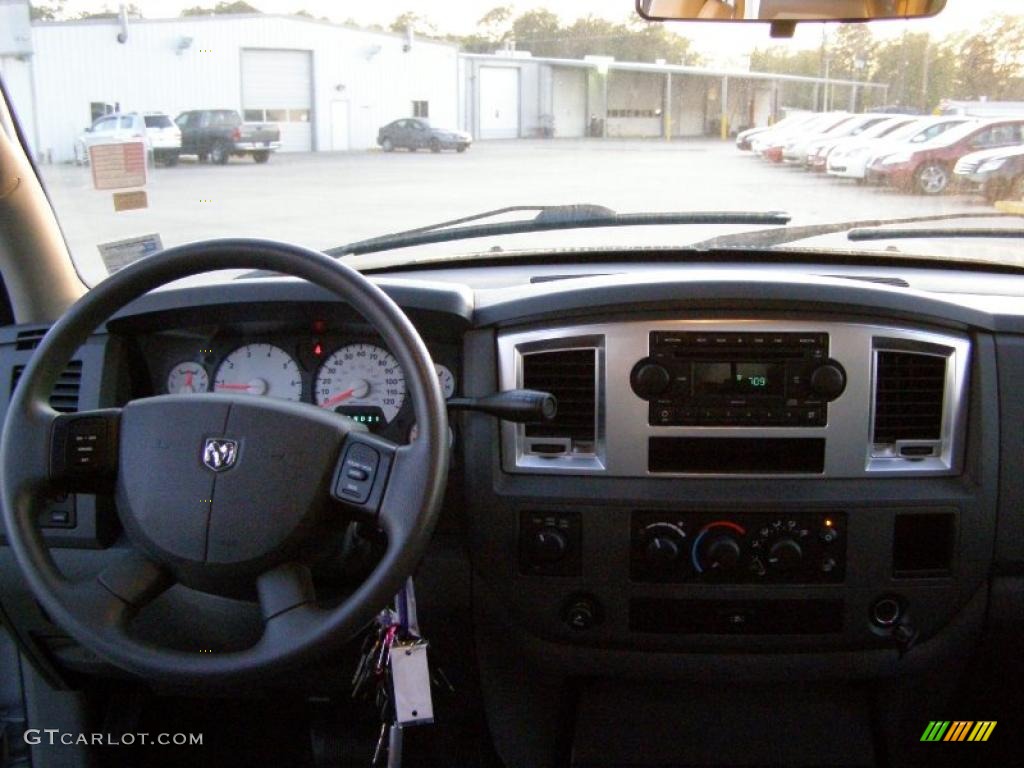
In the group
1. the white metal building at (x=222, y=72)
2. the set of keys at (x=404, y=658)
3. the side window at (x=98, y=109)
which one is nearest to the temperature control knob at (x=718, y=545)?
the set of keys at (x=404, y=658)

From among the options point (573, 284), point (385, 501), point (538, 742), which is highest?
point (573, 284)

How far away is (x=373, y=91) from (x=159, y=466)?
67.8 inches

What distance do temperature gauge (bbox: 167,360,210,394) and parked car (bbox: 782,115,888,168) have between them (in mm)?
1809

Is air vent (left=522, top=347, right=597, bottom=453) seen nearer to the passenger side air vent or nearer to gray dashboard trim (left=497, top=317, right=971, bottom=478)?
gray dashboard trim (left=497, top=317, right=971, bottom=478)

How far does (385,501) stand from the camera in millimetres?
2031

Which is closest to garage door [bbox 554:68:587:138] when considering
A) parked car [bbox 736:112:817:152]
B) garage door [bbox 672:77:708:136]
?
garage door [bbox 672:77:708:136]

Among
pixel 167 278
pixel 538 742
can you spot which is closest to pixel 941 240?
pixel 538 742

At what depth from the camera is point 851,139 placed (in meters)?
3.33

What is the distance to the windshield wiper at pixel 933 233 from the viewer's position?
323 cm

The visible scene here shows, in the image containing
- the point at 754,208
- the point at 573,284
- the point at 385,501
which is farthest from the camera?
the point at 754,208

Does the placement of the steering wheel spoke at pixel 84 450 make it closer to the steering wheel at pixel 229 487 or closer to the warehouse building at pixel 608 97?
the steering wheel at pixel 229 487

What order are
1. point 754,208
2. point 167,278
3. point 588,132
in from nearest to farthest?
point 167,278 < point 754,208 < point 588,132

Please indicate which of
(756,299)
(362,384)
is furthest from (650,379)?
(362,384)

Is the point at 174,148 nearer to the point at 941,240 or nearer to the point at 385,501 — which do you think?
the point at 385,501
